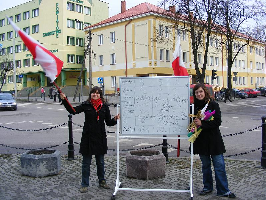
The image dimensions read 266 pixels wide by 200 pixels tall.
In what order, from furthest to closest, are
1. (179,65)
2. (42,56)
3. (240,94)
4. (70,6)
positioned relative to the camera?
(70,6)
(240,94)
(179,65)
(42,56)

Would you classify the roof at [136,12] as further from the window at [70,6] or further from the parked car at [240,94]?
the parked car at [240,94]

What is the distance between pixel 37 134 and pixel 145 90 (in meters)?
9.01

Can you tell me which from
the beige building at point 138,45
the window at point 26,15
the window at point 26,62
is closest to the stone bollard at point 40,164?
the beige building at point 138,45

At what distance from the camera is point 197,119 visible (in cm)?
495

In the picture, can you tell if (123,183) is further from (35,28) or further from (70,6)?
(35,28)

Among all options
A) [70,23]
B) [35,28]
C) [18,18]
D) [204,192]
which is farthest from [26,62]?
[204,192]

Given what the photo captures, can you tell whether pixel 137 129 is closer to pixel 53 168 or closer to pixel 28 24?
pixel 53 168

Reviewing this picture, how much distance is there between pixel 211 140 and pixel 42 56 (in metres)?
2.95

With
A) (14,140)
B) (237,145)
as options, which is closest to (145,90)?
(237,145)

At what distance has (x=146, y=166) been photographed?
6.13m

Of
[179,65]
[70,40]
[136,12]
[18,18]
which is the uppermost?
[18,18]

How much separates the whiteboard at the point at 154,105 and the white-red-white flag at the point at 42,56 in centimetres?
116

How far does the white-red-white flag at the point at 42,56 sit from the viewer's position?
456 centimetres

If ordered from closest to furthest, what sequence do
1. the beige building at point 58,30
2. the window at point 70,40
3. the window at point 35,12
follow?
the beige building at point 58,30, the window at point 70,40, the window at point 35,12
